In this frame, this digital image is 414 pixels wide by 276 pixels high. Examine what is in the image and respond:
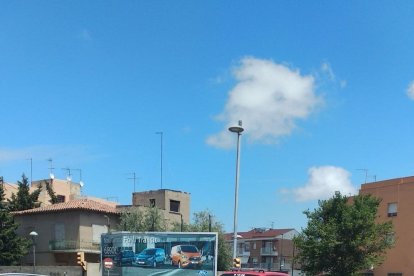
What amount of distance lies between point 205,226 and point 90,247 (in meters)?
10.5

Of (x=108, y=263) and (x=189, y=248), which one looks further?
(x=108, y=263)

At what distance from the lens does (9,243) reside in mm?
48750

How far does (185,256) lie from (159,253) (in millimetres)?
1301

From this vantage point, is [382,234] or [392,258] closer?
[382,234]

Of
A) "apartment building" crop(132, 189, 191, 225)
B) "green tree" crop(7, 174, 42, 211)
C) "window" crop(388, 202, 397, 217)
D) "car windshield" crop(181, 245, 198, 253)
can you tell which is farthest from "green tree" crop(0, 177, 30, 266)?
"window" crop(388, 202, 397, 217)

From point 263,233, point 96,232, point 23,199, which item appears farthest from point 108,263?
point 263,233

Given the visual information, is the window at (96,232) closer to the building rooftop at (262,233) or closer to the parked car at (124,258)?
the parked car at (124,258)

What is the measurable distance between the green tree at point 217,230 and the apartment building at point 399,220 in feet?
40.1

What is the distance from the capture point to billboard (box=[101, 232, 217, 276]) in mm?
24141

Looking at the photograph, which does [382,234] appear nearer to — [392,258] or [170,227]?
[392,258]

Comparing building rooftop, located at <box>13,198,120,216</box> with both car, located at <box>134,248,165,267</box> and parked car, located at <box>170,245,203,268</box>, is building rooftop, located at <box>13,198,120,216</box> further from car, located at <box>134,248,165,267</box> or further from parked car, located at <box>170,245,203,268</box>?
parked car, located at <box>170,245,203,268</box>

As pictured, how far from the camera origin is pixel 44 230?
53312 mm

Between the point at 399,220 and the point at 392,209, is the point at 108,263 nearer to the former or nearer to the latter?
the point at 399,220

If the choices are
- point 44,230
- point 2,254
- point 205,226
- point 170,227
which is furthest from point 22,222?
point 205,226
